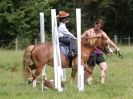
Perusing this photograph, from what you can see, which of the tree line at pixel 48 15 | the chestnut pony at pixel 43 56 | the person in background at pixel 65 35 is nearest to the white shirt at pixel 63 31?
the person in background at pixel 65 35

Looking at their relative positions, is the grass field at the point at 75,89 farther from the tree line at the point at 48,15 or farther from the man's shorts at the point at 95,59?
the tree line at the point at 48,15

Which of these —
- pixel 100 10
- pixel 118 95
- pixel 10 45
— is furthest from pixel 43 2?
pixel 118 95

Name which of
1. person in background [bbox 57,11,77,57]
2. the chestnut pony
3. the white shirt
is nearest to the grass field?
the chestnut pony

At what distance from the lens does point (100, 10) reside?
197ft

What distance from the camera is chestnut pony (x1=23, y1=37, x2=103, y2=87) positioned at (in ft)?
48.2

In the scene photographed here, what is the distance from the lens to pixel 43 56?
14.7 m

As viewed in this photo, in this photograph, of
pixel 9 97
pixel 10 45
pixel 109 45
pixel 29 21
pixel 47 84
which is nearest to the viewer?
pixel 9 97

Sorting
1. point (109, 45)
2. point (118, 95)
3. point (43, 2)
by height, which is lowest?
point (118, 95)

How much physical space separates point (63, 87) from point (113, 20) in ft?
151

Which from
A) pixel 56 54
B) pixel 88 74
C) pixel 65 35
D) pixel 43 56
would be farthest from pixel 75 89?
pixel 88 74

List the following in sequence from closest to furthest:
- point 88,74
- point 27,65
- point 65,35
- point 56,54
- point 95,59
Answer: point 56,54 < point 65,35 < point 27,65 < point 88,74 < point 95,59

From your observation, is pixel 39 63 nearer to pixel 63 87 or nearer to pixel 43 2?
pixel 63 87

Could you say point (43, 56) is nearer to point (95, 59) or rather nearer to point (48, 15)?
point (95, 59)

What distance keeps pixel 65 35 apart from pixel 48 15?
118 feet
